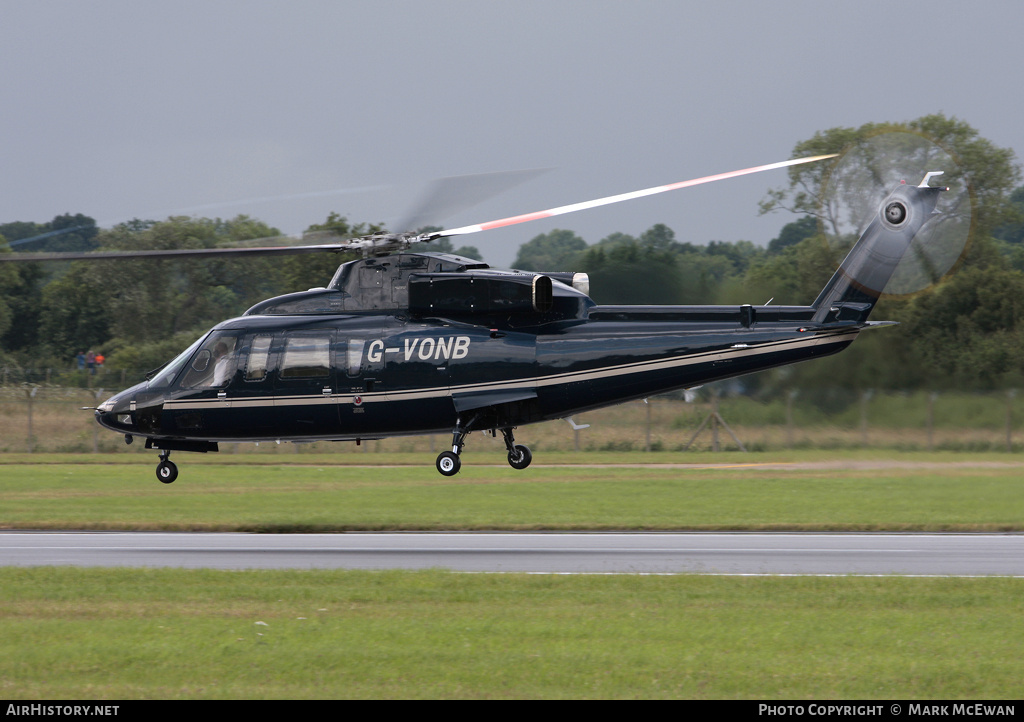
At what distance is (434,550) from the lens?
22.1 metres

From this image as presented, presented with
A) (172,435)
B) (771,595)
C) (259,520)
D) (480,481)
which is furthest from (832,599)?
(480,481)

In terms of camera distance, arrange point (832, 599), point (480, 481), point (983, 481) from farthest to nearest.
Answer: point (480, 481), point (983, 481), point (832, 599)

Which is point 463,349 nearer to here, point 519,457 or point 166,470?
point 519,457

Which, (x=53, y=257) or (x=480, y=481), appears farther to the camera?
(x=480, y=481)

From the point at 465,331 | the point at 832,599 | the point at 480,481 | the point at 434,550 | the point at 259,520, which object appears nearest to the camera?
the point at 832,599

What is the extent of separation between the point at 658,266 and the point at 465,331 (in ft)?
33.4

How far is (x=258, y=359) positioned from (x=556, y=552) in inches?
267

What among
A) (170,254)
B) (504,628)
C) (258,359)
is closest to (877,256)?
(504,628)

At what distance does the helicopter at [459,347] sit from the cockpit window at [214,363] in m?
0.02

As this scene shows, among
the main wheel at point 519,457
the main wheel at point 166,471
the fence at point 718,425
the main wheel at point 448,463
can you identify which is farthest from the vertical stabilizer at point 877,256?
the fence at point 718,425

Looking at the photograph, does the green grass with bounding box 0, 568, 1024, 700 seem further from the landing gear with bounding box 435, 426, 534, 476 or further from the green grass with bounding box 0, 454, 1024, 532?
the green grass with bounding box 0, 454, 1024, 532

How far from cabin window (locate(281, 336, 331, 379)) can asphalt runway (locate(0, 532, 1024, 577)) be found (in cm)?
343

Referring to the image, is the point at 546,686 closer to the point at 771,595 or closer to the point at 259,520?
the point at 771,595

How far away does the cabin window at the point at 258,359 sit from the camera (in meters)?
19.5
